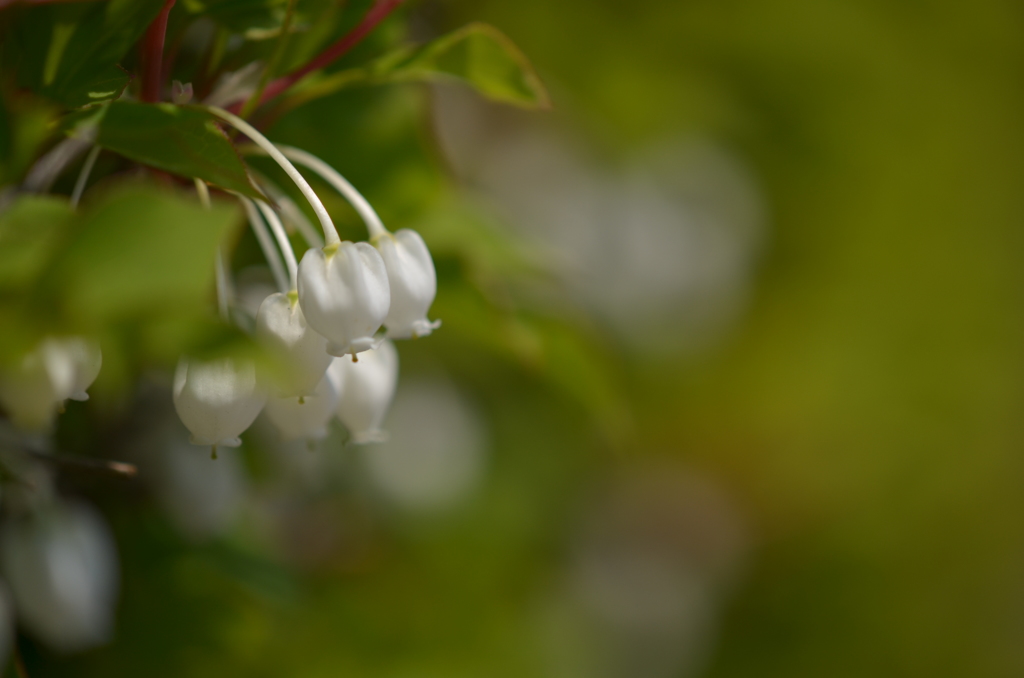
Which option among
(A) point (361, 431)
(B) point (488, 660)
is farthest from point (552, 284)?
(B) point (488, 660)

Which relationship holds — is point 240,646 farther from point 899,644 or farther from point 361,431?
point 899,644

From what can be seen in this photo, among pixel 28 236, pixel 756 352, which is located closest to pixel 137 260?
pixel 28 236

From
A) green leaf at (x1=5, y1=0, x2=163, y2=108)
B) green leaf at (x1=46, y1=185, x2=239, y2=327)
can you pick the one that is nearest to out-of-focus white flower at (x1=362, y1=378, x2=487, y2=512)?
green leaf at (x1=5, y1=0, x2=163, y2=108)

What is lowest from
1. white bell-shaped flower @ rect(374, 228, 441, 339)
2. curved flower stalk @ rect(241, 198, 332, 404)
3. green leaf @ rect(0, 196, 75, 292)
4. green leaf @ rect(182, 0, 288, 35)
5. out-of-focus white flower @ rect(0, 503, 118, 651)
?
out-of-focus white flower @ rect(0, 503, 118, 651)

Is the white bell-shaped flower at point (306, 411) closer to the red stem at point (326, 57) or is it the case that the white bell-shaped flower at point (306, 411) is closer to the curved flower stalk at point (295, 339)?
the curved flower stalk at point (295, 339)

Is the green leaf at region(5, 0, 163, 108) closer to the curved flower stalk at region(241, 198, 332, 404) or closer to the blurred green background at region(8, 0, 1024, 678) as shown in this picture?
the curved flower stalk at region(241, 198, 332, 404)

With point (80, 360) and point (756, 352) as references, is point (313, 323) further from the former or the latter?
point (756, 352)
